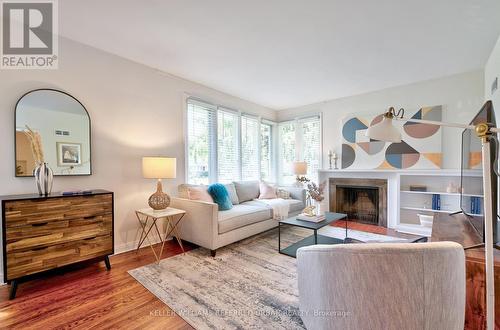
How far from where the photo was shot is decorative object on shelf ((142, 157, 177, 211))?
112 inches

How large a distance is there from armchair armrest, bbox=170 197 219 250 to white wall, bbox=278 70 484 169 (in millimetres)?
3156

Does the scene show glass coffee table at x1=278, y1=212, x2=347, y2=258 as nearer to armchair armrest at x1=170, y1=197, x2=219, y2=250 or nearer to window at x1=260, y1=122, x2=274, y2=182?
armchair armrest at x1=170, y1=197, x2=219, y2=250

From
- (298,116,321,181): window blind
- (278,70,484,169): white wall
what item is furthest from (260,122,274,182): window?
(278,70,484,169): white wall

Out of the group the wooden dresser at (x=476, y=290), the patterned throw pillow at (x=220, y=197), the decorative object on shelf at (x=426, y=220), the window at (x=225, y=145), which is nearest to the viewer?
the wooden dresser at (x=476, y=290)

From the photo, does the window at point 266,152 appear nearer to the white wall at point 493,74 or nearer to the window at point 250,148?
the window at point 250,148

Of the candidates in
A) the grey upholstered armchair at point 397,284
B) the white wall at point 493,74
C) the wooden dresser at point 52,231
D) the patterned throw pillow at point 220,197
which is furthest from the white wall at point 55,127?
the white wall at point 493,74

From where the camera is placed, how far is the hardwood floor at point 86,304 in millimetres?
1645

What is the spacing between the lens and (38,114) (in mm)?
2367

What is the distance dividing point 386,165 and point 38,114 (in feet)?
16.7

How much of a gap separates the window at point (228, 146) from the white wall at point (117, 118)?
0.87m

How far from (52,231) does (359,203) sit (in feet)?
15.8

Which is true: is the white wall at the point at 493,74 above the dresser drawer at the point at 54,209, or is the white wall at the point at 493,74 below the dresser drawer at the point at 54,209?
above

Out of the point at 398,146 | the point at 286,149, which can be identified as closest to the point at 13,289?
the point at 286,149

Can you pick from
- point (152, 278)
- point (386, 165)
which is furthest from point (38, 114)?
point (386, 165)
